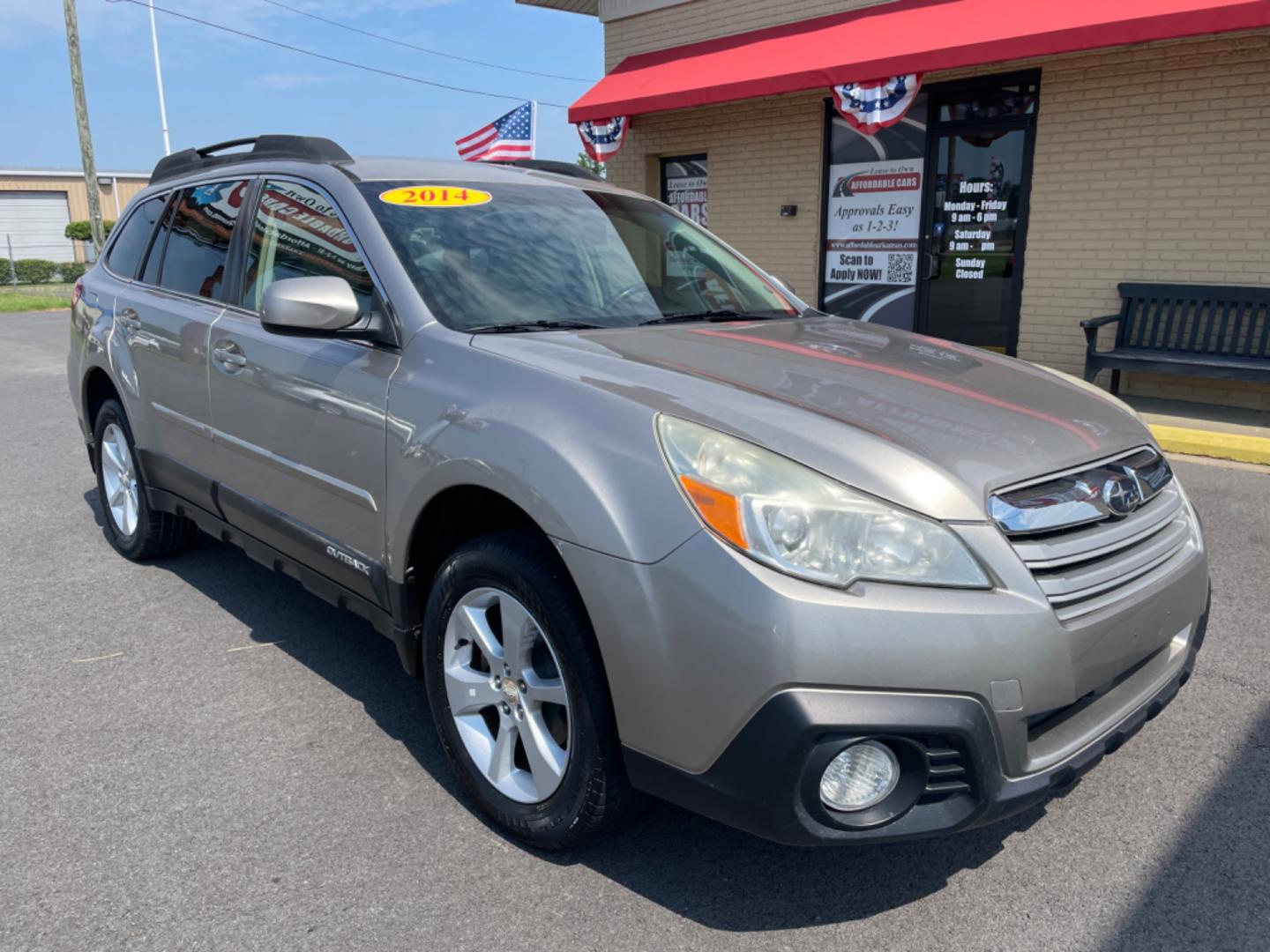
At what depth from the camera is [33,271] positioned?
39656 mm

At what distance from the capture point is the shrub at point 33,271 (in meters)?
39.3

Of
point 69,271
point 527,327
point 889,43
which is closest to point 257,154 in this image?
point 527,327

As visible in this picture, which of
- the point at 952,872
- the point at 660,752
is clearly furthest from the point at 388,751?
the point at 952,872

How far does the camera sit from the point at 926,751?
1993 mm

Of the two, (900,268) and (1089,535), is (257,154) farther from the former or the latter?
(900,268)

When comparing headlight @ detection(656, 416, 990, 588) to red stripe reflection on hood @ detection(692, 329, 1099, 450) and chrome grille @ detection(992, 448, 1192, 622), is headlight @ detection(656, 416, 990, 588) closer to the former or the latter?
chrome grille @ detection(992, 448, 1192, 622)

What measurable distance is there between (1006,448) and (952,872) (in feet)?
3.45

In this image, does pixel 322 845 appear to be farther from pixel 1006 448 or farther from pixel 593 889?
pixel 1006 448

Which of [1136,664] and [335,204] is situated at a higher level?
[335,204]

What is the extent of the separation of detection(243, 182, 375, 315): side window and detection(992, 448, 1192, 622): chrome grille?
1903 millimetres

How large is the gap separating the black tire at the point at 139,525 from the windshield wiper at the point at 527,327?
237 centimetres

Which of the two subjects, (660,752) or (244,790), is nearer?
(660,752)

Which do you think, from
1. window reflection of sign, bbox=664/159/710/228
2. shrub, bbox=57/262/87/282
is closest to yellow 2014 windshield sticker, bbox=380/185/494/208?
window reflection of sign, bbox=664/159/710/228

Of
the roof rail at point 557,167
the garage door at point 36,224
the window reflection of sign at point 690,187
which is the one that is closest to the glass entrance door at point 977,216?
the window reflection of sign at point 690,187
